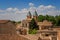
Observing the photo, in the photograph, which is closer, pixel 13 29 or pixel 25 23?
pixel 13 29

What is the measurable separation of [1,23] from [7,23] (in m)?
0.33

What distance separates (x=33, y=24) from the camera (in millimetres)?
38406

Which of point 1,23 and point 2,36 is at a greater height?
point 1,23

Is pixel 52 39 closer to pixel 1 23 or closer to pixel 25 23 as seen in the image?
pixel 1 23

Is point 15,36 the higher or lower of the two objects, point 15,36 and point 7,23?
the lower

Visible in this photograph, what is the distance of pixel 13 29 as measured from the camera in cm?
1031

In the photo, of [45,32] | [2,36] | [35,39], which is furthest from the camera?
[45,32]

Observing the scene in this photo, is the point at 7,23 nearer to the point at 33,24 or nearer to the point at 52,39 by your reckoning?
the point at 52,39

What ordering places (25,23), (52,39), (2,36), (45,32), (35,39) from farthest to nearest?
1. (25,23)
2. (45,32)
3. (52,39)
4. (35,39)
5. (2,36)

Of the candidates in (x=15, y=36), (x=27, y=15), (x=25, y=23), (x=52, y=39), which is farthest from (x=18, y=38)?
(x=27, y=15)

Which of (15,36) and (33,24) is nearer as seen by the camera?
(15,36)

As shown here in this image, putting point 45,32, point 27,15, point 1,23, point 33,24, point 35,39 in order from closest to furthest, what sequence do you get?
point 1,23
point 35,39
point 45,32
point 33,24
point 27,15

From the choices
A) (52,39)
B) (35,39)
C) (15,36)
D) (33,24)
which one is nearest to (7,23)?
(15,36)

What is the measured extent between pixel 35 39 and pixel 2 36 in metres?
5.08
